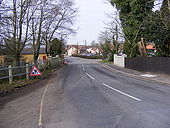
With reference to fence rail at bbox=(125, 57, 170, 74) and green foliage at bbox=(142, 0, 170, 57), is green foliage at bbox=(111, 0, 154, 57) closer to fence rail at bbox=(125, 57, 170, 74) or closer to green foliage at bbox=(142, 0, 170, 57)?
green foliage at bbox=(142, 0, 170, 57)

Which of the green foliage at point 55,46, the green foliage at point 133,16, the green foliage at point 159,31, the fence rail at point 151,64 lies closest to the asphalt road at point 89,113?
the fence rail at point 151,64

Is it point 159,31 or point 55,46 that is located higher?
point 55,46

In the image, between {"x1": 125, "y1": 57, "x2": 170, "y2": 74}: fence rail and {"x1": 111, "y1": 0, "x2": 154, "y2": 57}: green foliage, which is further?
{"x1": 111, "y1": 0, "x2": 154, "y2": 57}: green foliage

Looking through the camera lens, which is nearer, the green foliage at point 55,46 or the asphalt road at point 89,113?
the asphalt road at point 89,113

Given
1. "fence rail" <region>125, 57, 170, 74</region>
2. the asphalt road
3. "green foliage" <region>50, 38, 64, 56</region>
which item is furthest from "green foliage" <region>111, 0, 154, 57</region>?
"green foliage" <region>50, 38, 64, 56</region>

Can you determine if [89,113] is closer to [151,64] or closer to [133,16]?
[151,64]

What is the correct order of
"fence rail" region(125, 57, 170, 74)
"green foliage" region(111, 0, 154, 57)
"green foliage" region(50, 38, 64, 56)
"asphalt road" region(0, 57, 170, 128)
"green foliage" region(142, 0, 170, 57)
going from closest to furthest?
1. "asphalt road" region(0, 57, 170, 128)
2. "fence rail" region(125, 57, 170, 74)
3. "green foliage" region(142, 0, 170, 57)
4. "green foliage" region(111, 0, 154, 57)
5. "green foliage" region(50, 38, 64, 56)

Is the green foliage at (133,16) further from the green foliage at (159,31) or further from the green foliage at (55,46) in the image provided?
the green foliage at (55,46)

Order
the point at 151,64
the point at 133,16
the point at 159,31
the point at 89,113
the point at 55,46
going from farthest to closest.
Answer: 1. the point at 55,46
2. the point at 133,16
3. the point at 159,31
4. the point at 151,64
5. the point at 89,113

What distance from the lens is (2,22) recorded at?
1534cm

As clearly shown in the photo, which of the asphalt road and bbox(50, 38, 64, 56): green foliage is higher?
bbox(50, 38, 64, 56): green foliage

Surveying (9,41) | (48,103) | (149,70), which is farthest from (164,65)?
(9,41)

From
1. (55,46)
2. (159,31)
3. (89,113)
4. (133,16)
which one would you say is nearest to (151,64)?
(159,31)

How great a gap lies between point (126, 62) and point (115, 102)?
22.3 m
